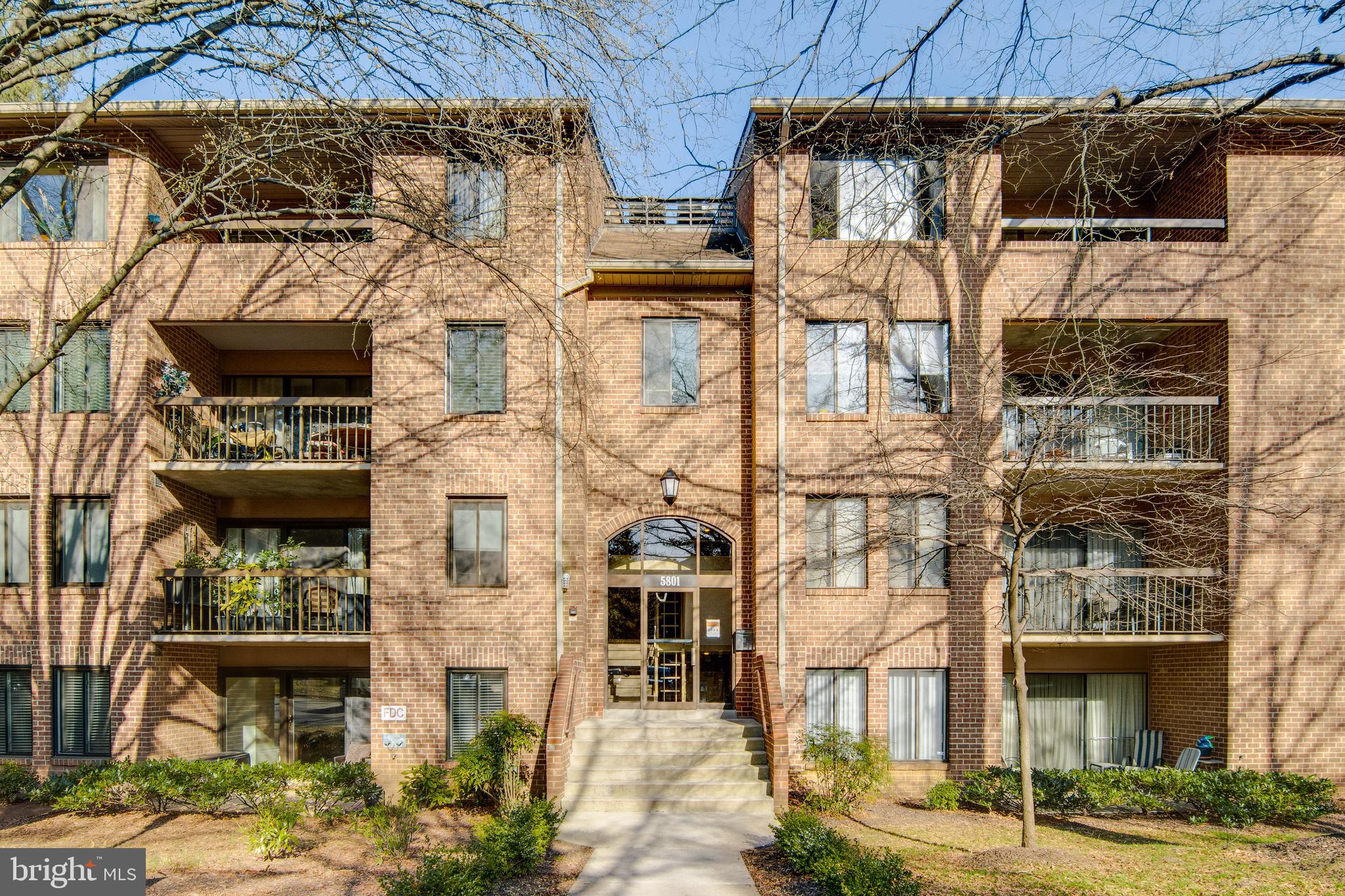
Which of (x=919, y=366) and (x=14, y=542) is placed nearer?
(x=14, y=542)

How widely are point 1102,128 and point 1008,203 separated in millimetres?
10551

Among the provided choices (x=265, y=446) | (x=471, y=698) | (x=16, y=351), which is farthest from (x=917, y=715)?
(x=16, y=351)

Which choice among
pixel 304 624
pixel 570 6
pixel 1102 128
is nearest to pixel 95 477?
pixel 304 624

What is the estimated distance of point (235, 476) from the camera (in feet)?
44.7

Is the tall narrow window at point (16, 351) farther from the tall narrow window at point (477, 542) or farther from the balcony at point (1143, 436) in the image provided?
the balcony at point (1143, 436)

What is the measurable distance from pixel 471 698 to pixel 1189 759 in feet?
35.1

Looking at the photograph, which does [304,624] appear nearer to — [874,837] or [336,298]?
[336,298]

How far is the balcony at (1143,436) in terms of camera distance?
1287cm

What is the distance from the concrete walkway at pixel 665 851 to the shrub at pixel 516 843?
1.69 ft

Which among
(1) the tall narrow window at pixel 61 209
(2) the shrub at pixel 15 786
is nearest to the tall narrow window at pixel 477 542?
(2) the shrub at pixel 15 786

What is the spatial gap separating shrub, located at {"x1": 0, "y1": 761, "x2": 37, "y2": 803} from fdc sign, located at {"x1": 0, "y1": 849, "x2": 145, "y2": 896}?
5.33 metres

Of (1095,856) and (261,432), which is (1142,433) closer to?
(1095,856)

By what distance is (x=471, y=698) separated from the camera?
1292cm

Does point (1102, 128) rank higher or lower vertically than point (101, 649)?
higher
